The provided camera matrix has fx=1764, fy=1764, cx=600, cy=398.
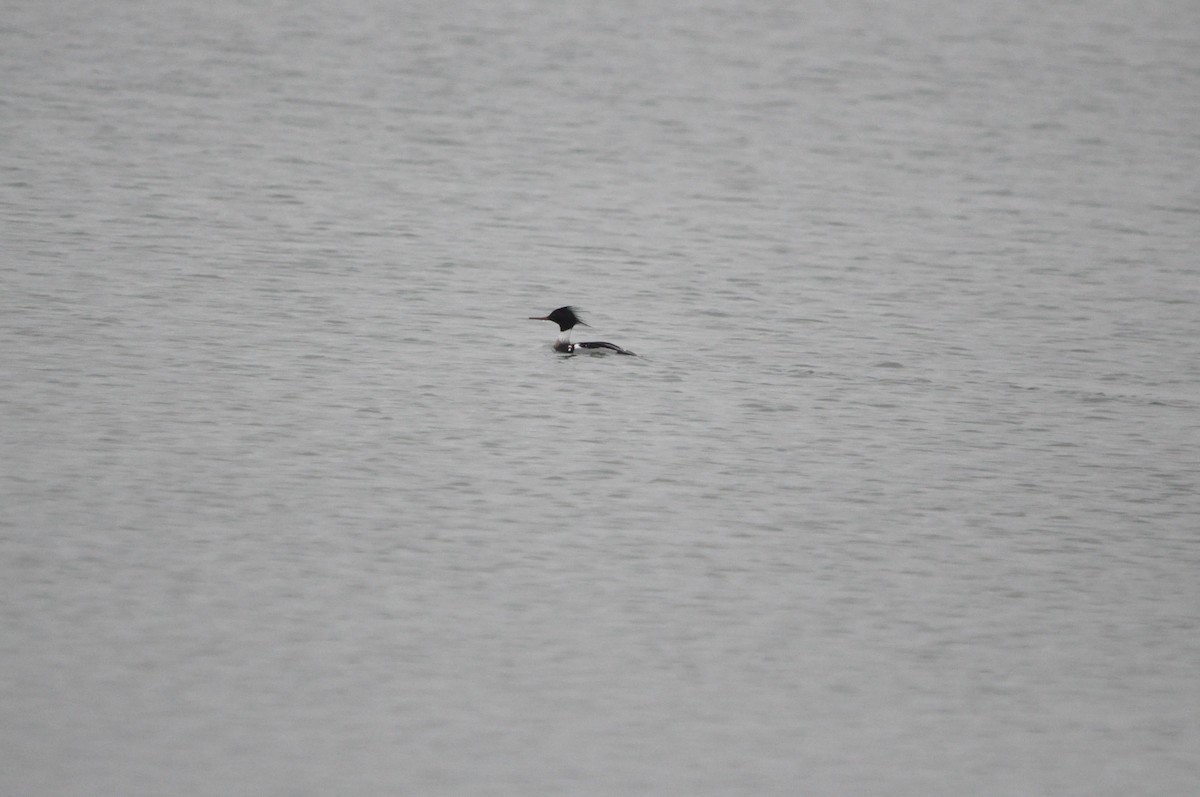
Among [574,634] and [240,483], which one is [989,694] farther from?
[240,483]

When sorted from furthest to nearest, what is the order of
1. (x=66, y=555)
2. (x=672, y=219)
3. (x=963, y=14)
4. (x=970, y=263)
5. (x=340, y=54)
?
(x=963, y=14) → (x=340, y=54) → (x=672, y=219) → (x=970, y=263) → (x=66, y=555)

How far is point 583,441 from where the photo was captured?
563 inches

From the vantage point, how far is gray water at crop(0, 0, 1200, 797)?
9.72 metres

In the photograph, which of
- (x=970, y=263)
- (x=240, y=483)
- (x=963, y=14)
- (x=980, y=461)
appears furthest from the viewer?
(x=963, y=14)

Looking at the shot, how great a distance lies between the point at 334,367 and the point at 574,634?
584 centimetres

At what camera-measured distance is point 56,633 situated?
33.8 ft

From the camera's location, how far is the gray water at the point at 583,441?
9719 mm

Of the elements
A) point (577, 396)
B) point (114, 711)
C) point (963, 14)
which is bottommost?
point (114, 711)

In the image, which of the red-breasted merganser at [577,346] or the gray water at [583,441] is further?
the red-breasted merganser at [577,346]

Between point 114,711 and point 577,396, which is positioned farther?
point 577,396

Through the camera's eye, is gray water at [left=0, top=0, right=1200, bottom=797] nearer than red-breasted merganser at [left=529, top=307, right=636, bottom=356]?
Yes

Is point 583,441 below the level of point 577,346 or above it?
below

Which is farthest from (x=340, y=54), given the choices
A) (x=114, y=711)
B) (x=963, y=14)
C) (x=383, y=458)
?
(x=114, y=711)

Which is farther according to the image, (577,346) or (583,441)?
(577,346)
